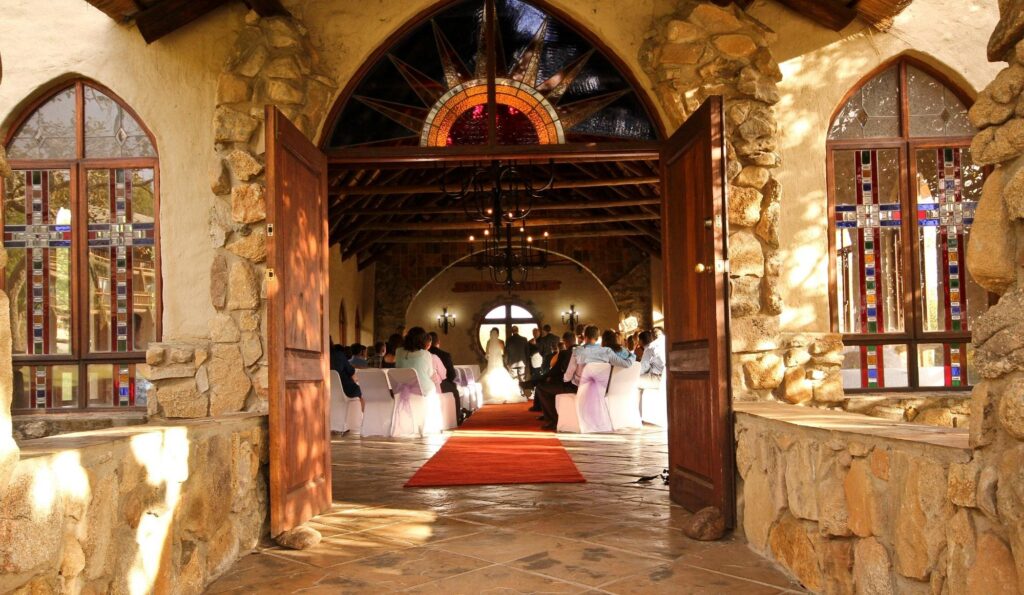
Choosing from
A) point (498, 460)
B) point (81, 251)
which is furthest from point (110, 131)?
point (498, 460)

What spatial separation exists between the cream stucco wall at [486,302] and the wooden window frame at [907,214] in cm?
1594

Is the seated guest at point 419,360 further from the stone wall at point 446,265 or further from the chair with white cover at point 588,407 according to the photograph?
the stone wall at point 446,265

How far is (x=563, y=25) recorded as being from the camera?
5.70 m

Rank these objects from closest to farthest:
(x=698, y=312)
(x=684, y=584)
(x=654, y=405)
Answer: (x=684, y=584)
(x=698, y=312)
(x=654, y=405)

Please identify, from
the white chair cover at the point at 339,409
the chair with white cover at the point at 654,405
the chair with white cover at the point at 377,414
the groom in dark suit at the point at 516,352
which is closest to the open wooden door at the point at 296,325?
the chair with white cover at the point at 377,414

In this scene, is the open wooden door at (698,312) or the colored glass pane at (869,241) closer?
the open wooden door at (698,312)

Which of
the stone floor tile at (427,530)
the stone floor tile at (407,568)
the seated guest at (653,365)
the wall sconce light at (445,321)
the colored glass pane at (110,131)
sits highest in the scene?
the colored glass pane at (110,131)

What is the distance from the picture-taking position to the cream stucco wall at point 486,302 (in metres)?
21.8

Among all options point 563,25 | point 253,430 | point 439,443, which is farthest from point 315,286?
point 439,443

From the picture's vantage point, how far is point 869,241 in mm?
5672

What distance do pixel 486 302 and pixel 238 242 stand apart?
17.1m

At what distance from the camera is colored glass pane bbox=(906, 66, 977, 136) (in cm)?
571

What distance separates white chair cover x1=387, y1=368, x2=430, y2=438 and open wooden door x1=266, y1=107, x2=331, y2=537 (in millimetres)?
4618

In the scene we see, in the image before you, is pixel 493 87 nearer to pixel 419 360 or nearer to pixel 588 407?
pixel 419 360
